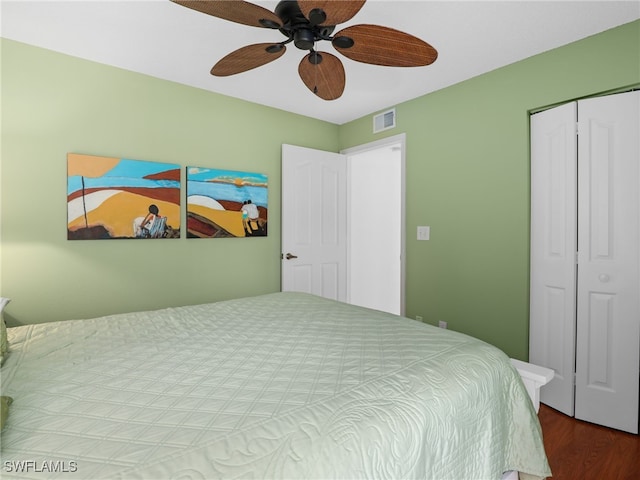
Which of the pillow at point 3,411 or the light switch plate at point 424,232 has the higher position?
the light switch plate at point 424,232

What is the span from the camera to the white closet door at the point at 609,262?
2.04m

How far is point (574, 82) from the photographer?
2.26 m

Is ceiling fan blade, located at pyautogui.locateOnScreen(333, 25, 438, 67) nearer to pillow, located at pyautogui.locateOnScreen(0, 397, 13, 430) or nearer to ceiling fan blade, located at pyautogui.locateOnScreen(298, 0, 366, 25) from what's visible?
ceiling fan blade, located at pyautogui.locateOnScreen(298, 0, 366, 25)

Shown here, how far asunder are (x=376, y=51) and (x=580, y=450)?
244 centimetres

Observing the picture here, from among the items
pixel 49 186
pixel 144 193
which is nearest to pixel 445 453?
pixel 144 193

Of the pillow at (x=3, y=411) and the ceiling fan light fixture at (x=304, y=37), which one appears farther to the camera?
the ceiling fan light fixture at (x=304, y=37)

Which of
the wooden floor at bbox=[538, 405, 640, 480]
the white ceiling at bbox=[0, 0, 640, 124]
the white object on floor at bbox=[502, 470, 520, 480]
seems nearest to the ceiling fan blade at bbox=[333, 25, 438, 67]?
the white ceiling at bbox=[0, 0, 640, 124]

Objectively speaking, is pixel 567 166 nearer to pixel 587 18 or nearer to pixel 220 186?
pixel 587 18

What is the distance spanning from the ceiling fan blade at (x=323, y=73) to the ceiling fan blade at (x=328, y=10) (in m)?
0.27

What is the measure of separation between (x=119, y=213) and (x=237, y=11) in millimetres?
1903

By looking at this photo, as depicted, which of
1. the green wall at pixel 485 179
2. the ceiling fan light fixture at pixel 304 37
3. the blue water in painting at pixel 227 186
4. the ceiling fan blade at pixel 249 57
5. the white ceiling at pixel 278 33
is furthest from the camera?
the blue water in painting at pixel 227 186

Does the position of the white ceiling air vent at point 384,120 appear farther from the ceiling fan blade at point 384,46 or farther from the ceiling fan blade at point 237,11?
the ceiling fan blade at point 237,11

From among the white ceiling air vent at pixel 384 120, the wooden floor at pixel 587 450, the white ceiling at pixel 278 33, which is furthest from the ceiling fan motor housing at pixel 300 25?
the wooden floor at pixel 587 450

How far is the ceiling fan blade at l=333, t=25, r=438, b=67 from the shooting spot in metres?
1.45
